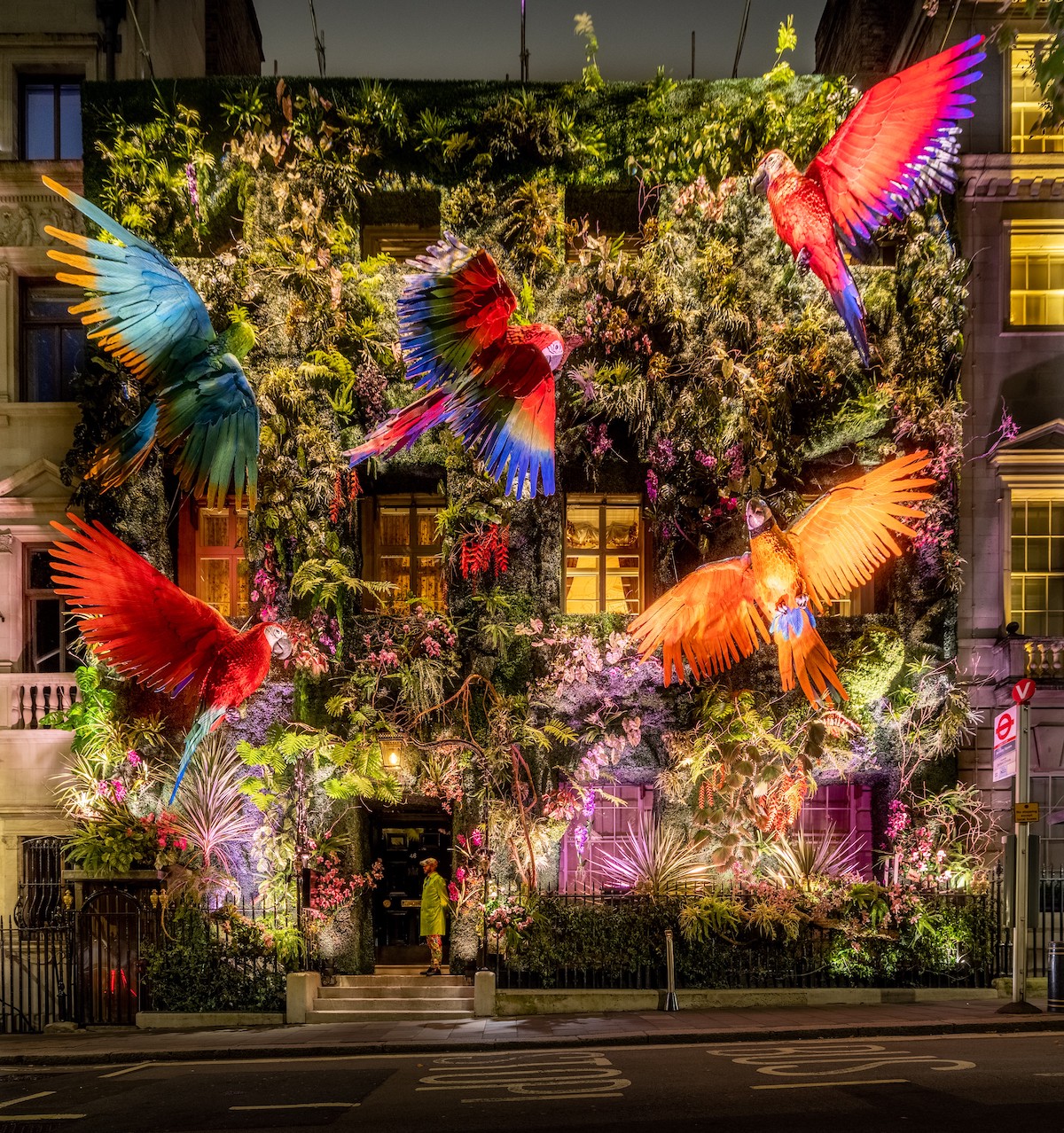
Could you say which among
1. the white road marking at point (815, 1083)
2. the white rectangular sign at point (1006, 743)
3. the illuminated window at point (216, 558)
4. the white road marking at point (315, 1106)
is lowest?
the white road marking at point (315, 1106)

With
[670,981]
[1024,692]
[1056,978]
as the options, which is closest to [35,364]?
[670,981]

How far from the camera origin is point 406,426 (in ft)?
43.5

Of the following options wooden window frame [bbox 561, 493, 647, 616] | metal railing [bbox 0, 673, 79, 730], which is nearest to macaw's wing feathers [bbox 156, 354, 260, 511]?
metal railing [bbox 0, 673, 79, 730]

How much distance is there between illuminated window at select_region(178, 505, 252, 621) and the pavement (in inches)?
240

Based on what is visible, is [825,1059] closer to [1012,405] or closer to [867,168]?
[1012,405]

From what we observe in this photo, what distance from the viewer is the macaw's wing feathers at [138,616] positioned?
38.7 feet

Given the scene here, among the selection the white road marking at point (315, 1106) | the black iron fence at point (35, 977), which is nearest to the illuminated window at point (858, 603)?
the white road marking at point (315, 1106)

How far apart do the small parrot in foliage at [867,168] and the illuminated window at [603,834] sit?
284 inches

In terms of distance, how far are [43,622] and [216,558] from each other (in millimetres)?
2930

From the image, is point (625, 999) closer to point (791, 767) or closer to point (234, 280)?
point (791, 767)

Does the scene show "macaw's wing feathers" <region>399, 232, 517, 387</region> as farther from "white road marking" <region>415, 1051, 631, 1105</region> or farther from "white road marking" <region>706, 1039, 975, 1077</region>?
"white road marking" <region>706, 1039, 975, 1077</region>

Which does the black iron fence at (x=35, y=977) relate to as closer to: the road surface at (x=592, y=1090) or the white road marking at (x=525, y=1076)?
the road surface at (x=592, y=1090)

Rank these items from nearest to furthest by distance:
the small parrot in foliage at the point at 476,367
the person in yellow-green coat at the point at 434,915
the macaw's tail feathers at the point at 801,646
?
the small parrot in foliage at the point at 476,367 → the macaw's tail feathers at the point at 801,646 → the person in yellow-green coat at the point at 434,915

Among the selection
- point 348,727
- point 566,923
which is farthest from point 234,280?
point 566,923
